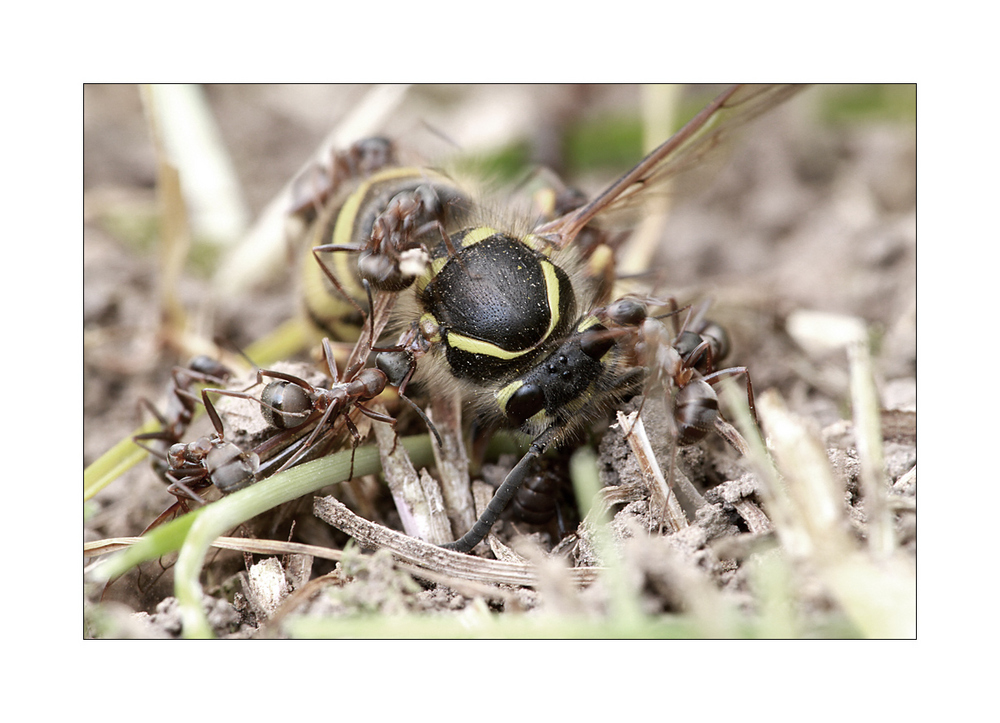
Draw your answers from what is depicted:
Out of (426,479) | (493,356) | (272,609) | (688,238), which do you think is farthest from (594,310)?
(688,238)

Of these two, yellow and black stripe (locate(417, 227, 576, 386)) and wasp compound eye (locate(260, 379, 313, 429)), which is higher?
yellow and black stripe (locate(417, 227, 576, 386))

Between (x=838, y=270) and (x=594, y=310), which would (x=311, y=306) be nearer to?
(x=594, y=310)

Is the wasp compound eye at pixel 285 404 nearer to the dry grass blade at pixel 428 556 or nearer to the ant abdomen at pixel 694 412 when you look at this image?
the dry grass blade at pixel 428 556

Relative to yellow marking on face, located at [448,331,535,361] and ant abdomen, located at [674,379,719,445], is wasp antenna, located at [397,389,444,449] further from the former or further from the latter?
ant abdomen, located at [674,379,719,445]

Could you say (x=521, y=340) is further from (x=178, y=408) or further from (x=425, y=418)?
(x=178, y=408)

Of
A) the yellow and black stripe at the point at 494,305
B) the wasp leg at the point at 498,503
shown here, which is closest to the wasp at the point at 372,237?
the yellow and black stripe at the point at 494,305

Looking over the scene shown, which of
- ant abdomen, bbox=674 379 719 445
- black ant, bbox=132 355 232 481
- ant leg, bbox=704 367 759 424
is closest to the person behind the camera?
ant abdomen, bbox=674 379 719 445

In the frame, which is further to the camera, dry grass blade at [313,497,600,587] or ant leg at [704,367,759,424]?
ant leg at [704,367,759,424]

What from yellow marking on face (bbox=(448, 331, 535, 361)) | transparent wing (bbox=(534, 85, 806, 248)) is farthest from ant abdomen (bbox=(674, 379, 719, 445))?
transparent wing (bbox=(534, 85, 806, 248))
